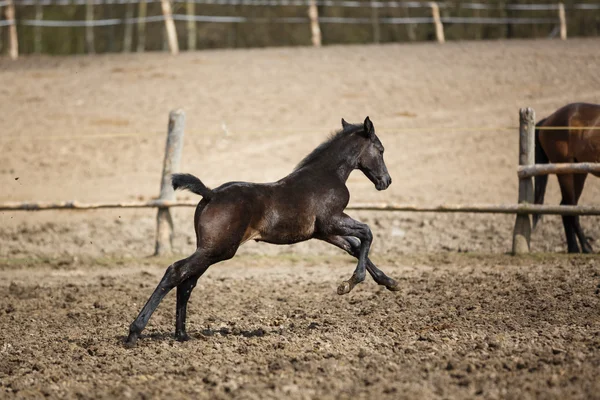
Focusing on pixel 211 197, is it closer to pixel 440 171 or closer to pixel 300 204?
pixel 300 204

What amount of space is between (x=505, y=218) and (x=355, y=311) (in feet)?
16.7

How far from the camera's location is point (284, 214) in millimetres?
5824

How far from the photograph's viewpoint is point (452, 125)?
1459 centimetres

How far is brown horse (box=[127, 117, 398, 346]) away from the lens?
5.59 meters

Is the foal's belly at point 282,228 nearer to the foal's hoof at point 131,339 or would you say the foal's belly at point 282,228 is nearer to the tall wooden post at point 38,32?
the foal's hoof at point 131,339

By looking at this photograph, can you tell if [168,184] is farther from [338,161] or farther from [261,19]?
[261,19]

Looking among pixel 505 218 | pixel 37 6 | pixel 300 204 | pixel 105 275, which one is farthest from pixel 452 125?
pixel 37 6

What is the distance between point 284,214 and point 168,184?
4492mm

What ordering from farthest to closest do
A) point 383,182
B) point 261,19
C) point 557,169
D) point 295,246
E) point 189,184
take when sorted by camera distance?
point 261,19, point 295,246, point 557,169, point 383,182, point 189,184

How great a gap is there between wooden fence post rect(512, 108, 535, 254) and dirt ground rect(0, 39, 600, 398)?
0.28 metres

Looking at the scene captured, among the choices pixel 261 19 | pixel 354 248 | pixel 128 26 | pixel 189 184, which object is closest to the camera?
pixel 189 184

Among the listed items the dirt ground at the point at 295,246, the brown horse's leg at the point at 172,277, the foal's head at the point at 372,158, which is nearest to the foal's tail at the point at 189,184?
the brown horse's leg at the point at 172,277

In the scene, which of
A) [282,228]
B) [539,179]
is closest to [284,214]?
[282,228]

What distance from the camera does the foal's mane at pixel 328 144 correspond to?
20.7 ft
